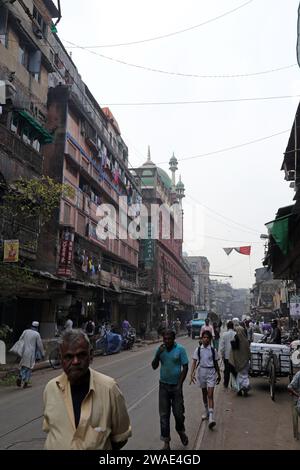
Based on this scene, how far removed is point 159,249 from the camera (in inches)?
2436

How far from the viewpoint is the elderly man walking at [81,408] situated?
116 inches

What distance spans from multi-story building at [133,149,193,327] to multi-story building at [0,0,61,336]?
24.5 m

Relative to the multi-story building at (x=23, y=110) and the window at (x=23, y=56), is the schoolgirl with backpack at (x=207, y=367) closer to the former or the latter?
the multi-story building at (x=23, y=110)

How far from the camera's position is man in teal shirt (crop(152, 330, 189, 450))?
21.7ft

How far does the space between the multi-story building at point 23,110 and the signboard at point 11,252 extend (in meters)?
1.37

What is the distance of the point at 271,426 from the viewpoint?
7867mm

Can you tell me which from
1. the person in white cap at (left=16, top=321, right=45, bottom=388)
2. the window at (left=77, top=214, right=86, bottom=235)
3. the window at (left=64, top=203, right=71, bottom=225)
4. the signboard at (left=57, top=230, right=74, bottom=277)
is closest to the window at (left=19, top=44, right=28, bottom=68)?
the window at (left=64, top=203, right=71, bottom=225)

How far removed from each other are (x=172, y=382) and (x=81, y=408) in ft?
13.2

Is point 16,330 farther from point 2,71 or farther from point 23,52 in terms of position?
point 23,52

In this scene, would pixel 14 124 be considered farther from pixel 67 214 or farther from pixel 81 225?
pixel 81 225
